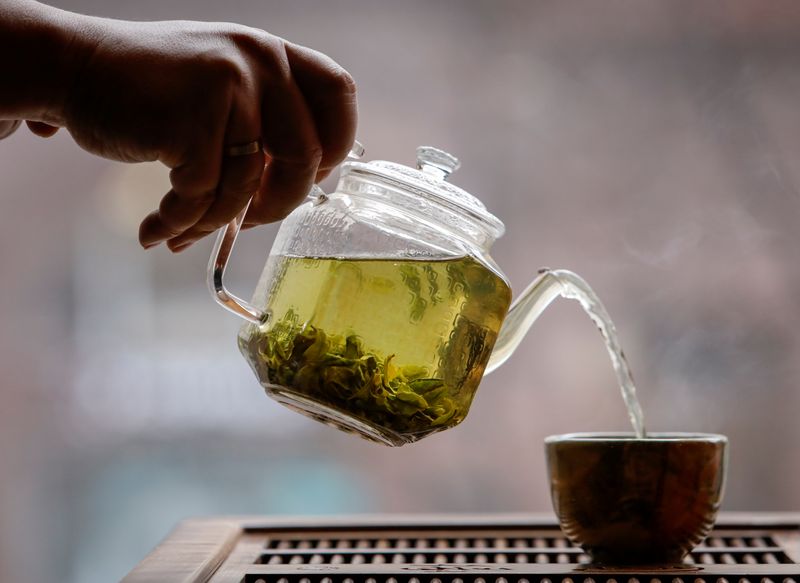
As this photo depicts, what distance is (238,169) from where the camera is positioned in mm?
686

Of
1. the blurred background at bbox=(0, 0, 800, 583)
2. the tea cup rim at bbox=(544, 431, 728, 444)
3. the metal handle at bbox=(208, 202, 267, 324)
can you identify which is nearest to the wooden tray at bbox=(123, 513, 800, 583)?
the tea cup rim at bbox=(544, 431, 728, 444)

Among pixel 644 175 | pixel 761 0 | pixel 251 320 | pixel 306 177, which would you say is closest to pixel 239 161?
pixel 306 177

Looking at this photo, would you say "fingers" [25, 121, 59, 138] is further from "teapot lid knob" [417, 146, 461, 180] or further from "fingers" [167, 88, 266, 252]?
"teapot lid knob" [417, 146, 461, 180]

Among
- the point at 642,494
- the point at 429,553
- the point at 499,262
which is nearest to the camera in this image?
the point at 642,494

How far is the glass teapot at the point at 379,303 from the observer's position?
734mm

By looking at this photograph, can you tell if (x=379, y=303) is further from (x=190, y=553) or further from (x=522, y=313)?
(x=190, y=553)

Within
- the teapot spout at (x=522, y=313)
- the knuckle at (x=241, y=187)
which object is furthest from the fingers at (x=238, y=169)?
the teapot spout at (x=522, y=313)

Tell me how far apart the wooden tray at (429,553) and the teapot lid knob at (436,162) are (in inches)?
13.4

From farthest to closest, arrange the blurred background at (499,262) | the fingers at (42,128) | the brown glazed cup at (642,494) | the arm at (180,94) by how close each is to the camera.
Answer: the blurred background at (499,262), the brown glazed cup at (642,494), the fingers at (42,128), the arm at (180,94)

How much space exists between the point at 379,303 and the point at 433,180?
0.13 meters

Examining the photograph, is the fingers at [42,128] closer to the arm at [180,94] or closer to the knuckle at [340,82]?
the arm at [180,94]

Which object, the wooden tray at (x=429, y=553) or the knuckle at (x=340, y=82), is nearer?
the knuckle at (x=340, y=82)

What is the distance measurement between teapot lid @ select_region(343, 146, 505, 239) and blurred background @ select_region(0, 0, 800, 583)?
1295 mm

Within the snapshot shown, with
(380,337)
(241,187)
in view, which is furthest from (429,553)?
(241,187)
